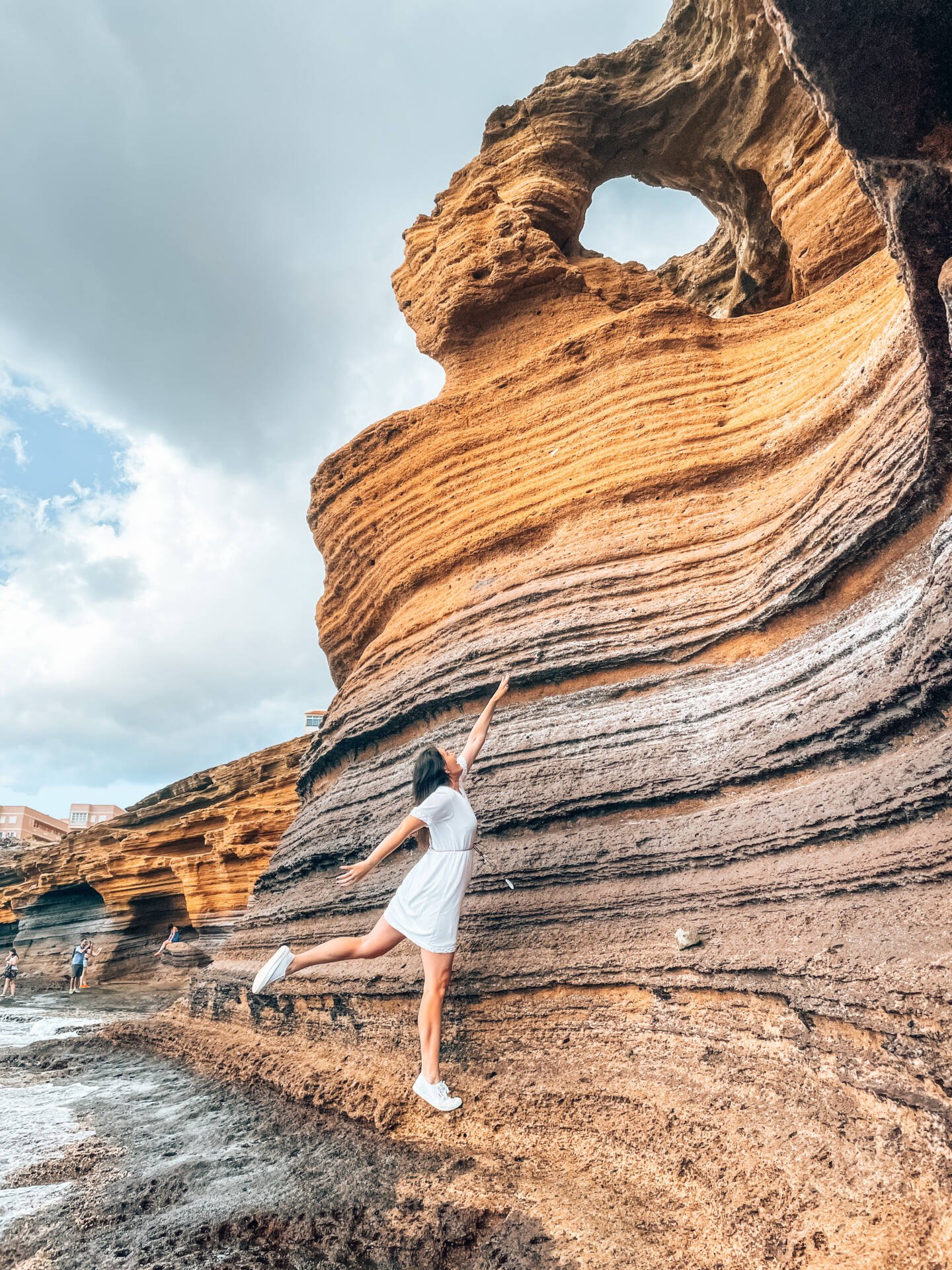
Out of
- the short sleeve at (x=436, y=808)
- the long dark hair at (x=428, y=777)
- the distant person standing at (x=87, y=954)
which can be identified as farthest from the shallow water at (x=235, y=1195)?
the distant person standing at (x=87, y=954)

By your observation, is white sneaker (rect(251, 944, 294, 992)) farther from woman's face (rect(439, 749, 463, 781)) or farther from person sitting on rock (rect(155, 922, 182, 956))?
person sitting on rock (rect(155, 922, 182, 956))

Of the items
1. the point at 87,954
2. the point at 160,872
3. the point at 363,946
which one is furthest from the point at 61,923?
the point at 363,946

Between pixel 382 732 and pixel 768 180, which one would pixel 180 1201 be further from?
pixel 768 180

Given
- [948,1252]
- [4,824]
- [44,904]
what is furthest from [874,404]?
[4,824]

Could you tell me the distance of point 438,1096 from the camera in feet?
11.2

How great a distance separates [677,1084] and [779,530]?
339 centimetres

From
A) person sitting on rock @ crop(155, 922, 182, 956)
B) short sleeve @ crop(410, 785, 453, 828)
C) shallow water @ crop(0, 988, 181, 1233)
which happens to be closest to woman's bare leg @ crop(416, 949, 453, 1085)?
short sleeve @ crop(410, 785, 453, 828)

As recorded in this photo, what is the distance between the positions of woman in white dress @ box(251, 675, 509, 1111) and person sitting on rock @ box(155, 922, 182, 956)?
18.1m

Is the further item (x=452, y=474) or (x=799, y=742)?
(x=452, y=474)

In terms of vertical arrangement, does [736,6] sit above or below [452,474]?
above

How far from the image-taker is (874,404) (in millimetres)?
4684

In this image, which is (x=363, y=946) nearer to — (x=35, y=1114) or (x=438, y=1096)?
(x=438, y=1096)

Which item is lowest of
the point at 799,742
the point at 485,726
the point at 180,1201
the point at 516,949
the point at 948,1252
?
the point at 180,1201

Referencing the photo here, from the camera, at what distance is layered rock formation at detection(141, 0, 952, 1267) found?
2385mm
